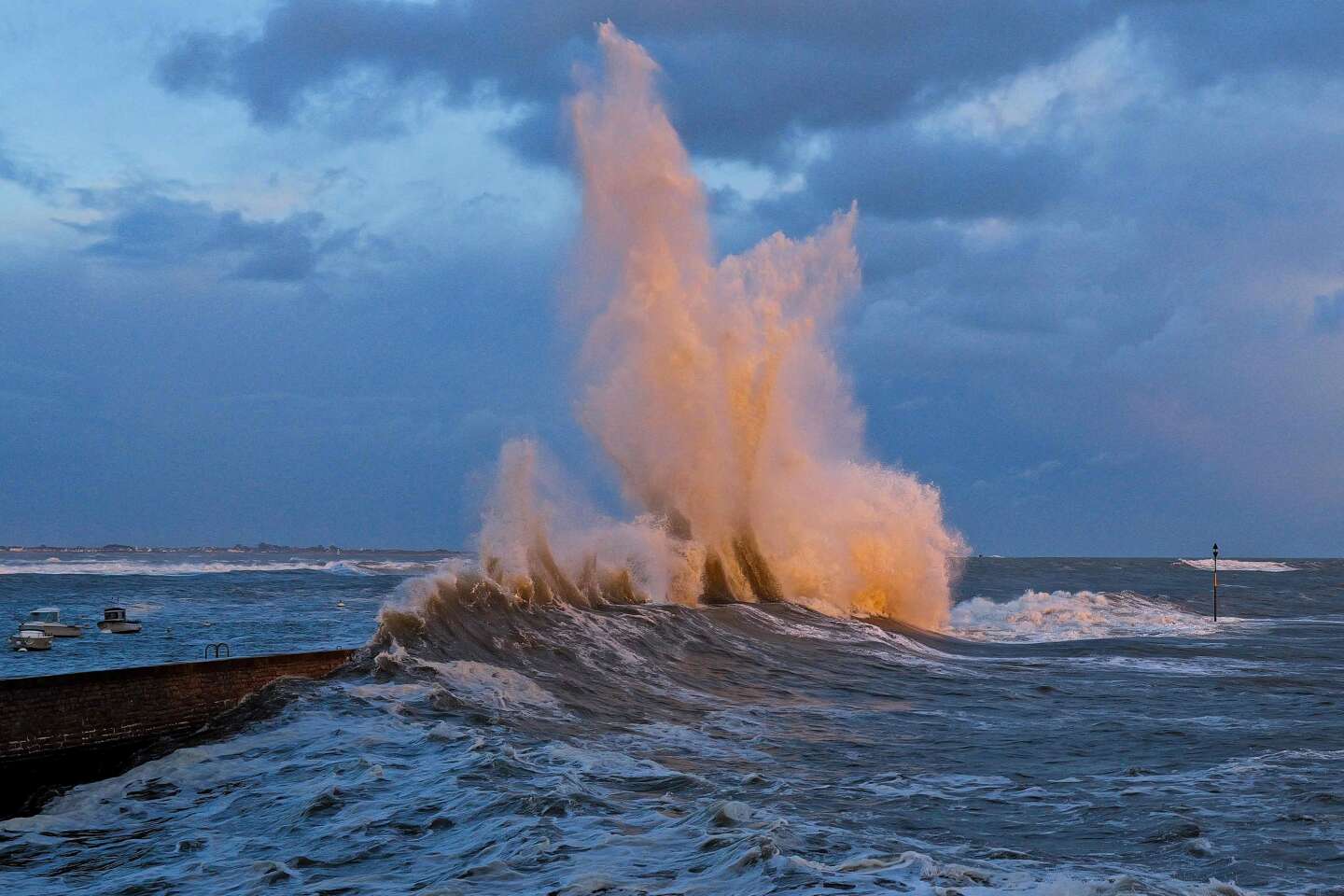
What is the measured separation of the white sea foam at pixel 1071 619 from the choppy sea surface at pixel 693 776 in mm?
9258

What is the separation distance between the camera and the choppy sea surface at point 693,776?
804 centimetres

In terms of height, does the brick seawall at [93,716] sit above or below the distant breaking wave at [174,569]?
below

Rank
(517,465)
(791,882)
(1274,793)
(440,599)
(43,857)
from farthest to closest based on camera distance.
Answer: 1. (517,465)
2. (440,599)
3. (1274,793)
4. (43,857)
5. (791,882)

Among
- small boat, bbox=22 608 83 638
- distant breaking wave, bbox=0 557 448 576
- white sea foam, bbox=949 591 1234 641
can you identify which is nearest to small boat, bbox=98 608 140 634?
small boat, bbox=22 608 83 638

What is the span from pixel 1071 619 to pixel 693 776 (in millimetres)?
28797

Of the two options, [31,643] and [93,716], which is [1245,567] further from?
[93,716]

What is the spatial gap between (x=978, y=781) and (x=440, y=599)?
1074 centimetres


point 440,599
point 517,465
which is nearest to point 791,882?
point 440,599

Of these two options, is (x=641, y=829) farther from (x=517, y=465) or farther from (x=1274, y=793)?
(x=517, y=465)

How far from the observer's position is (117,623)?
27266 mm

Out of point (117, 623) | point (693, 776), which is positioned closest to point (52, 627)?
point (117, 623)

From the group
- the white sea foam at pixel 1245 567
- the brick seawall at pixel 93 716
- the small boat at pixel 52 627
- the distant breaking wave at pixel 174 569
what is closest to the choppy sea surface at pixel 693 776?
the brick seawall at pixel 93 716

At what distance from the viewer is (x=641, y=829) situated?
8.88 m

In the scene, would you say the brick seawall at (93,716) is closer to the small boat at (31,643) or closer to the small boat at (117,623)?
the small boat at (31,643)
